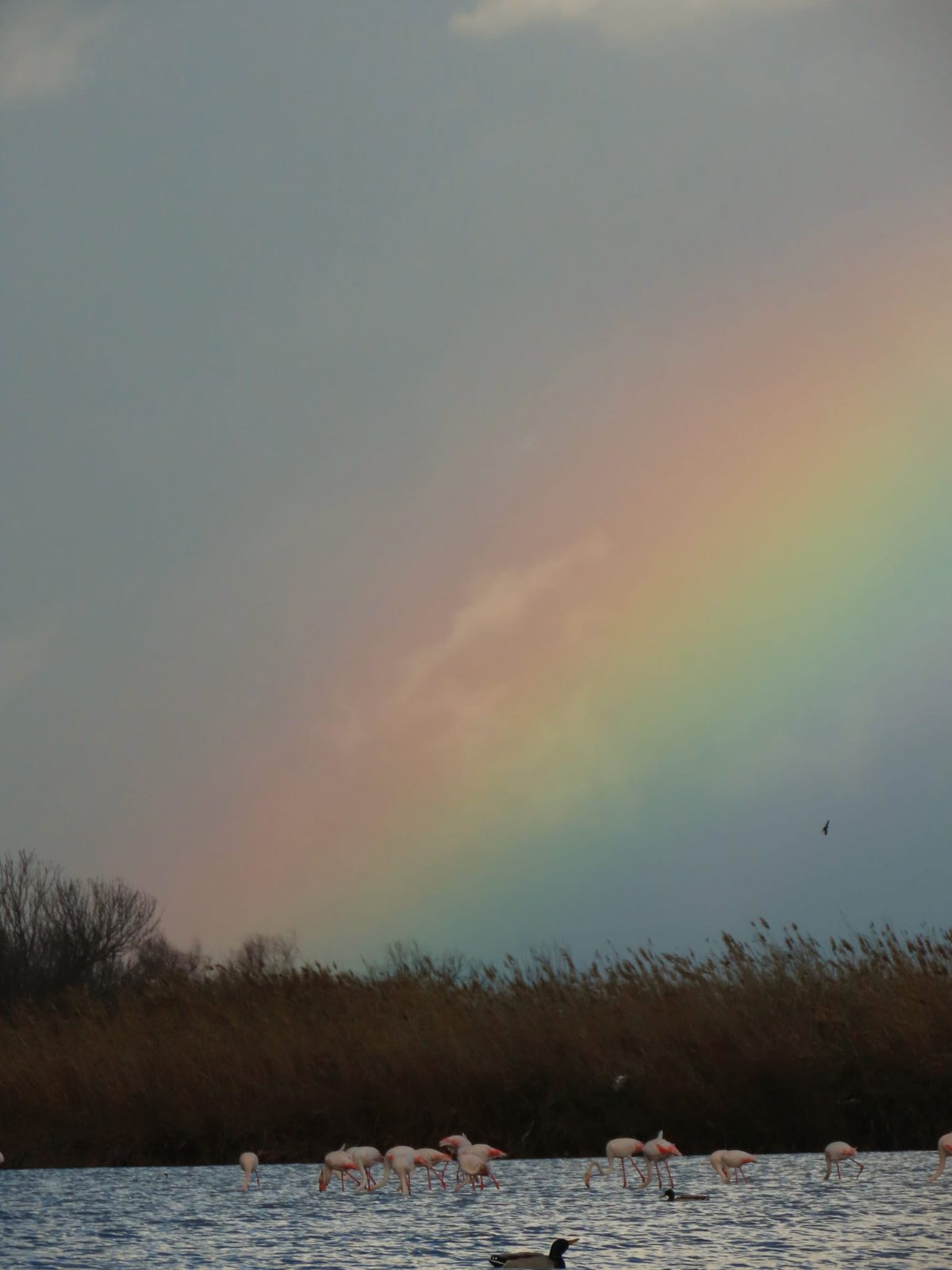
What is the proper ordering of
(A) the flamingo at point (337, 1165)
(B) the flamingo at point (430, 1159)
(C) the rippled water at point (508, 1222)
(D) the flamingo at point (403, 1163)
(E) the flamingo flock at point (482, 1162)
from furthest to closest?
(A) the flamingo at point (337, 1165) < (B) the flamingo at point (430, 1159) < (E) the flamingo flock at point (482, 1162) < (D) the flamingo at point (403, 1163) < (C) the rippled water at point (508, 1222)

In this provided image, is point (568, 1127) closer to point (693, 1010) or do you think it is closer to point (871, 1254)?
point (693, 1010)

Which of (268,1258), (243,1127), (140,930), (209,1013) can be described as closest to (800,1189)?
(268,1258)

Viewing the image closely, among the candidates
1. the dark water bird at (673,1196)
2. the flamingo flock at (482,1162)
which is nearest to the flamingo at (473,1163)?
the flamingo flock at (482,1162)

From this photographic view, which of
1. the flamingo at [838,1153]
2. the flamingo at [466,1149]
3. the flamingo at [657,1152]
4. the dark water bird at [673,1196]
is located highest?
the flamingo at [466,1149]

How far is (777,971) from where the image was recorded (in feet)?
51.0

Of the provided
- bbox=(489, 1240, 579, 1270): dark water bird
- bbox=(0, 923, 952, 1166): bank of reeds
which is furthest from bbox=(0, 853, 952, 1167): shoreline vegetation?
bbox=(489, 1240, 579, 1270): dark water bird

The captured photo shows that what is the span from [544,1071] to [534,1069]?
→ 10 centimetres

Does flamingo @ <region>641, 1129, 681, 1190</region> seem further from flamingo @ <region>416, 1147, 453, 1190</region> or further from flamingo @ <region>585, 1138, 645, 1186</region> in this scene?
flamingo @ <region>416, 1147, 453, 1190</region>

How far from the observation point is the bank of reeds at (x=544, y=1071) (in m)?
13.8

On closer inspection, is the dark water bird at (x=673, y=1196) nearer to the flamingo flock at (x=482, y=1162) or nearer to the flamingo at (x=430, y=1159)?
the flamingo flock at (x=482, y=1162)

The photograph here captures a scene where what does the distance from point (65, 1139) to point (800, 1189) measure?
29.1ft

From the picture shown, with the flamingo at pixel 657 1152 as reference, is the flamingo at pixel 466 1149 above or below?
above

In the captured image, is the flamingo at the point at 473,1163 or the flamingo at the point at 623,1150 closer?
the flamingo at the point at 473,1163

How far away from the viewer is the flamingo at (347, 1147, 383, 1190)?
1156 centimetres
